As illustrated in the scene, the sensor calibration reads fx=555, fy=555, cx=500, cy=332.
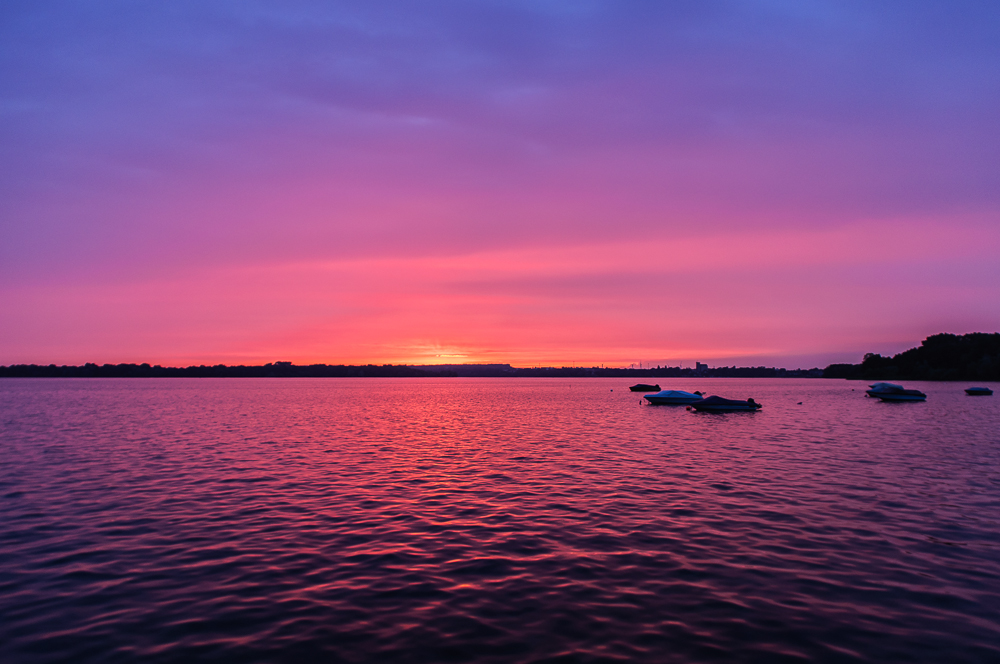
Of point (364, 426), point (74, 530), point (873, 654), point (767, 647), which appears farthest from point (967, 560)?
point (364, 426)

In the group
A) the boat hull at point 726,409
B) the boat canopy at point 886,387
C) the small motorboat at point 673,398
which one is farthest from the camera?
the boat canopy at point 886,387

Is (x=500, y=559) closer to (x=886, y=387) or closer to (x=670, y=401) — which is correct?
(x=670, y=401)

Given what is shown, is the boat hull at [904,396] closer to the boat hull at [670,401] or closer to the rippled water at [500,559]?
the boat hull at [670,401]

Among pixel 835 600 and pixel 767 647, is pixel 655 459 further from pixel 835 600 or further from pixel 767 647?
pixel 767 647

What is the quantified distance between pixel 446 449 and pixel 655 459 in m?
14.9

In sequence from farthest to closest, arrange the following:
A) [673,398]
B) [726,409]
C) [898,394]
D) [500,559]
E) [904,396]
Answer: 1. [898,394]
2. [904,396]
3. [673,398]
4. [726,409]
5. [500,559]

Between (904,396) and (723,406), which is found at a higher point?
(723,406)

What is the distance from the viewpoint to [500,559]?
15461mm

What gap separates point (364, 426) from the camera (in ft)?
197

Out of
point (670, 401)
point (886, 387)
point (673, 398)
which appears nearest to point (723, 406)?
point (673, 398)

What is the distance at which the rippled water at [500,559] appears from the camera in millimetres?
10609

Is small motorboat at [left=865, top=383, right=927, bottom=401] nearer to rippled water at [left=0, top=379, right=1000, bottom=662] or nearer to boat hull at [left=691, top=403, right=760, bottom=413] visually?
boat hull at [left=691, top=403, right=760, bottom=413]

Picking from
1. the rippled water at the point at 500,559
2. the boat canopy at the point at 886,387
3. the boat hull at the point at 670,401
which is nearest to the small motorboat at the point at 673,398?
the boat hull at the point at 670,401

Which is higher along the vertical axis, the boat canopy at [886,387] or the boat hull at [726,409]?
the boat canopy at [886,387]
